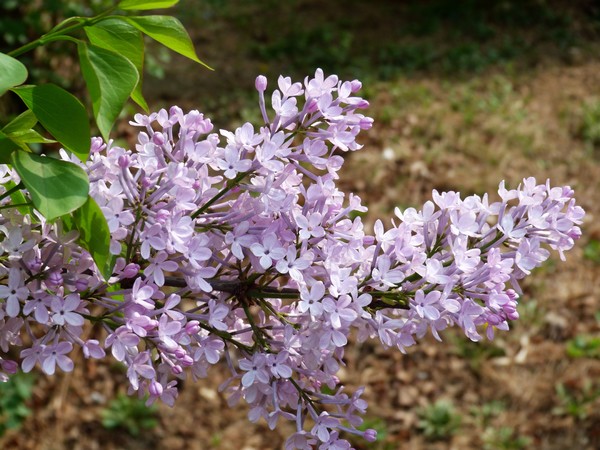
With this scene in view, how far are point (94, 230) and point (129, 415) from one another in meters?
2.04

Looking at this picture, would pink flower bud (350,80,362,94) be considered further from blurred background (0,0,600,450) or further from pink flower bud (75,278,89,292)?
blurred background (0,0,600,450)

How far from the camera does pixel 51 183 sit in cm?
56

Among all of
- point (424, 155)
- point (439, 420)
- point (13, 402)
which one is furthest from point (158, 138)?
point (424, 155)

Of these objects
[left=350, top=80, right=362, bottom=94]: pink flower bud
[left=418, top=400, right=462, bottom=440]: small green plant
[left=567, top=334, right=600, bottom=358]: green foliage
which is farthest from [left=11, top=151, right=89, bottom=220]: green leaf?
[left=567, top=334, right=600, bottom=358]: green foliage

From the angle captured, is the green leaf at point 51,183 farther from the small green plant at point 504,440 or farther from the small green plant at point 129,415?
the small green plant at point 504,440

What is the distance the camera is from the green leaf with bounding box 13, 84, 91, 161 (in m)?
0.58

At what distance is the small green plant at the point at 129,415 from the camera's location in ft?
8.06

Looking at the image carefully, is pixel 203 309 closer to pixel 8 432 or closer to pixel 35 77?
pixel 8 432

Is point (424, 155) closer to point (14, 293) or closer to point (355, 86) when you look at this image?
point (355, 86)

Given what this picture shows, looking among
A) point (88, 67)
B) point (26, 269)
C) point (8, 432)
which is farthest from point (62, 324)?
point (8, 432)

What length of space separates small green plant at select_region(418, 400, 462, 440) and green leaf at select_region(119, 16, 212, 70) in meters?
2.11

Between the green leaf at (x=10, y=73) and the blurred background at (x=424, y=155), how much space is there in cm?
198

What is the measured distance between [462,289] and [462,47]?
4.36 metres

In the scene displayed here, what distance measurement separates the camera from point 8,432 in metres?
2.36
